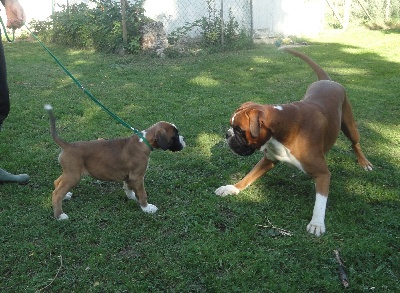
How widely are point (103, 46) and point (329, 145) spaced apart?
31.1ft

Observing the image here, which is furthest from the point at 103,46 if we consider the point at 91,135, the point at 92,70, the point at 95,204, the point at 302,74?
the point at 95,204

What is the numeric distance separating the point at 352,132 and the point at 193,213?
7.57ft

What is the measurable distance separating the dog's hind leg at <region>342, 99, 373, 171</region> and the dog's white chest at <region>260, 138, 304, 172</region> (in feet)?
4.13

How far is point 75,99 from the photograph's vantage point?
8.38 metres

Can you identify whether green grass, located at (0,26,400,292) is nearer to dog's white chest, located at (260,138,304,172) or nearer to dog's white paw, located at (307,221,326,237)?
dog's white paw, located at (307,221,326,237)

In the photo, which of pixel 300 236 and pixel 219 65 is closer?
pixel 300 236

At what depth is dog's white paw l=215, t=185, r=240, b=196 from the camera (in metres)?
4.95

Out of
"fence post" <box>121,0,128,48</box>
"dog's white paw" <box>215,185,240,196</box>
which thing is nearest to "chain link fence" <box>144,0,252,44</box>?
"fence post" <box>121,0,128,48</box>

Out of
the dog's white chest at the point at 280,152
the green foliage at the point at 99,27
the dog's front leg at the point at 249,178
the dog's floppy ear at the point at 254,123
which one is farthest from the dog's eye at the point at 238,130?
the green foliage at the point at 99,27

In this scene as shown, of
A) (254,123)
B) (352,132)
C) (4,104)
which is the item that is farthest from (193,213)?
(4,104)

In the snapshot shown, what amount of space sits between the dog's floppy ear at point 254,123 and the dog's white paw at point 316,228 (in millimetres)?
1026

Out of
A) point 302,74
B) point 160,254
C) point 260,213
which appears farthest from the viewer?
point 302,74

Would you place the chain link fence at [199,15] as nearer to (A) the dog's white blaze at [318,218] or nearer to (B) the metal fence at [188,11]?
(B) the metal fence at [188,11]

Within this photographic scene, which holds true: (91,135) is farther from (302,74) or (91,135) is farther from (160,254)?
(302,74)
